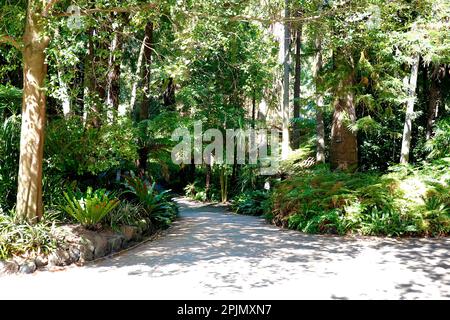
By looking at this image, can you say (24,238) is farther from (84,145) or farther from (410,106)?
(410,106)

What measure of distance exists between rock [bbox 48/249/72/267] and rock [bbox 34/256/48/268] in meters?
0.05

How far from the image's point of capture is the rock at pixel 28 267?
541 centimetres

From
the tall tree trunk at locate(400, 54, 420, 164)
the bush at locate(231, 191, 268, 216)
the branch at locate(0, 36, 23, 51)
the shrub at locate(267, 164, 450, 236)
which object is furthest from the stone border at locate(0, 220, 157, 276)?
the tall tree trunk at locate(400, 54, 420, 164)

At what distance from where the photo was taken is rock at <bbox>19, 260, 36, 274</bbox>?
541 cm

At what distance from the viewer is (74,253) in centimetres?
604

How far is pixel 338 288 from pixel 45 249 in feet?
12.7

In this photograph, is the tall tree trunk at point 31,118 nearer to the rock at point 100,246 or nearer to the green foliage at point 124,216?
the rock at point 100,246

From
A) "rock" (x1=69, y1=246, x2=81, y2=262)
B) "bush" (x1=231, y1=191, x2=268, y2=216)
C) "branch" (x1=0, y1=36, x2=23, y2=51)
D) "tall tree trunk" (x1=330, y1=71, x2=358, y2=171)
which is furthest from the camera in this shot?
"bush" (x1=231, y1=191, x2=268, y2=216)

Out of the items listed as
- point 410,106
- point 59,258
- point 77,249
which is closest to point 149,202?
point 77,249

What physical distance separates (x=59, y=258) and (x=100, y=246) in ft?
2.45

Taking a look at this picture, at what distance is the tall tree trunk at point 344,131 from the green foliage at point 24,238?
24.7 feet

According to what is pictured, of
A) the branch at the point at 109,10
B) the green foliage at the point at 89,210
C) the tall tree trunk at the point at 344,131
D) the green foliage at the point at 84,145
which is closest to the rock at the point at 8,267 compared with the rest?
the green foliage at the point at 89,210

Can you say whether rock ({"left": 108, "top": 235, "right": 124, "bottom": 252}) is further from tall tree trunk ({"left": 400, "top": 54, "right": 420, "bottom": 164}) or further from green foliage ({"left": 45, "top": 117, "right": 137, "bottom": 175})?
tall tree trunk ({"left": 400, "top": 54, "right": 420, "bottom": 164})
